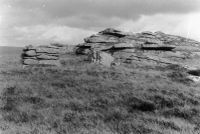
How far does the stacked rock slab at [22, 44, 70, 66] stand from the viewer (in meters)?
26.8

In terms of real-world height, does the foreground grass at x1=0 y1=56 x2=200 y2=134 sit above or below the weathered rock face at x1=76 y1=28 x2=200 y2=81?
below

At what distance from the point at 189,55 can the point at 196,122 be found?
25.4 metres

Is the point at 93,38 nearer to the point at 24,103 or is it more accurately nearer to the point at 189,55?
the point at 189,55

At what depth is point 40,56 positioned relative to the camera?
28.1 m

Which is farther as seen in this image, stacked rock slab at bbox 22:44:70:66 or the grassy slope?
stacked rock slab at bbox 22:44:70:66

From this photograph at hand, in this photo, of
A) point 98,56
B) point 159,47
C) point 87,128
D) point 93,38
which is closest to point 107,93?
point 87,128

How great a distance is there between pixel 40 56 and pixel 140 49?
1417 cm

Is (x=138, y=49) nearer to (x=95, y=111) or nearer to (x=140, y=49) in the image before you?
(x=140, y=49)

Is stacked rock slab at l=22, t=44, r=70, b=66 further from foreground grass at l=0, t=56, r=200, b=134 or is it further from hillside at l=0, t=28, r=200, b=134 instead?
foreground grass at l=0, t=56, r=200, b=134

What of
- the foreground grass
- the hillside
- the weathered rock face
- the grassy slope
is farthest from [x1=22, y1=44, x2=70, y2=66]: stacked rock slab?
the foreground grass

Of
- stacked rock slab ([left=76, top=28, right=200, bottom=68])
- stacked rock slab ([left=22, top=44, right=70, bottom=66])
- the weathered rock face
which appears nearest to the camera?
stacked rock slab ([left=22, top=44, right=70, bottom=66])

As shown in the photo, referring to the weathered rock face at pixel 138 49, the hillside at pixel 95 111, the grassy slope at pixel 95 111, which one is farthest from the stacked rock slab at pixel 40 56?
the grassy slope at pixel 95 111

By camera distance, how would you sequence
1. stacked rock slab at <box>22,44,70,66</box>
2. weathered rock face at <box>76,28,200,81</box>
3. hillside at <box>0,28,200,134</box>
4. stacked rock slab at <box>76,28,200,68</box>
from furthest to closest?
stacked rock slab at <box>76,28,200,68</box> → weathered rock face at <box>76,28,200,81</box> → stacked rock slab at <box>22,44,70,66</box> → hillside at <box>0,28,200,134</box>

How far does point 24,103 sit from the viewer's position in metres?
9.57
